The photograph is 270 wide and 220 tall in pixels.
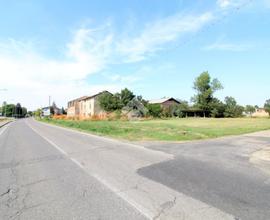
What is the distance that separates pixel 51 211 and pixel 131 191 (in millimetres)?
1763

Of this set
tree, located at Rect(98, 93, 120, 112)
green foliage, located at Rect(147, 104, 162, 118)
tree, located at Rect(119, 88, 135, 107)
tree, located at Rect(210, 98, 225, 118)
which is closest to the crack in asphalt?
green foliage, located at Rect(147, 104, 162, 118)

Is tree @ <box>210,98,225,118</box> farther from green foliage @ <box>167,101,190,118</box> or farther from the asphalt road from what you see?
the asphalt road

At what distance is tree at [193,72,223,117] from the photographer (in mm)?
79600

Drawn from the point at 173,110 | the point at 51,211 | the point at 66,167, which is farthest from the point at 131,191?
the point at 173,110

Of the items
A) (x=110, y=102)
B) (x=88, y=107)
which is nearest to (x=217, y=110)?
(x=110, y=102)

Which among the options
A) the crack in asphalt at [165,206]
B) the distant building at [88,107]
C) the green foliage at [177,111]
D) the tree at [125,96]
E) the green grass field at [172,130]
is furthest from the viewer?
the distant building at [88,107]

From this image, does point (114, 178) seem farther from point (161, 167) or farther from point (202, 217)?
point (202, 217)

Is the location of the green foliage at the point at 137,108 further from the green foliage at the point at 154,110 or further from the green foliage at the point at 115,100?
the green foliage at the point at 115,100

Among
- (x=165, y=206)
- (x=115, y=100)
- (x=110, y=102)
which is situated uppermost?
(x=115, y=100)

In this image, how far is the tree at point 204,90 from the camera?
7960cm

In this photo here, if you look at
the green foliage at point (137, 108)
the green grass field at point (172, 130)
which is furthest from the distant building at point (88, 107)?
the green grass field at point (172, 130)

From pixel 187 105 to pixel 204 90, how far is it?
773 centimetres

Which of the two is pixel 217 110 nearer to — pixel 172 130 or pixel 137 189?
pixel 172 130

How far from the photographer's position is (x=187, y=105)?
80.6m
